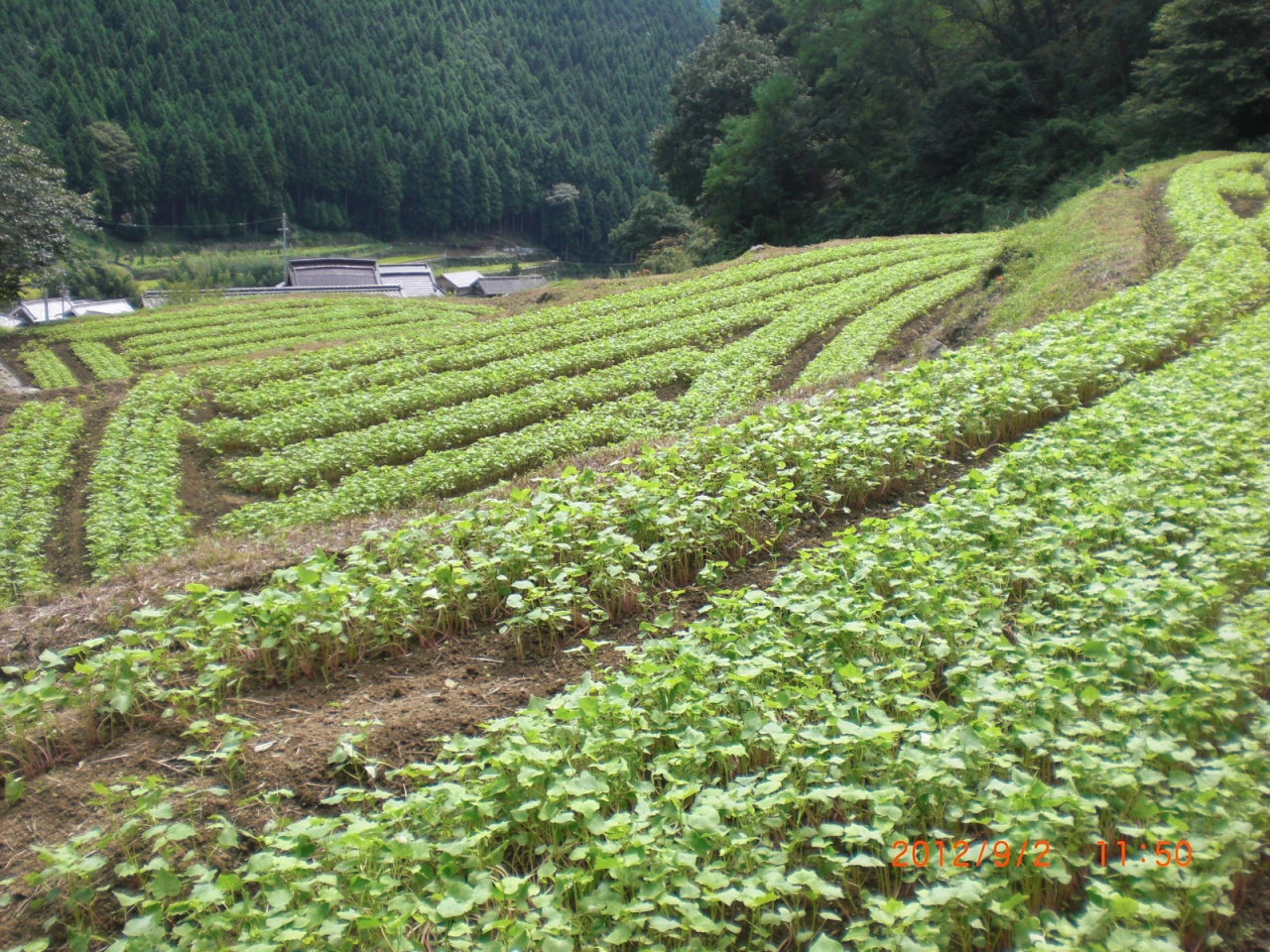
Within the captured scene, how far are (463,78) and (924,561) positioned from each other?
13107cm

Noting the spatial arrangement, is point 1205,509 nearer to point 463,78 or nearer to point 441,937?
point 441,937

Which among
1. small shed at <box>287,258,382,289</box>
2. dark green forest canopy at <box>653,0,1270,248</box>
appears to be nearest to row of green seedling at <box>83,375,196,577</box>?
dark green forest canopy at <box>653,0,1270,248</box>

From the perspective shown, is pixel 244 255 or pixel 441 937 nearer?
pixel 441 937

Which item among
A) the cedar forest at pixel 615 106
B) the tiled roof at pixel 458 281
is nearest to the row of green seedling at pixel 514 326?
the cedar forest at pixel 615 106

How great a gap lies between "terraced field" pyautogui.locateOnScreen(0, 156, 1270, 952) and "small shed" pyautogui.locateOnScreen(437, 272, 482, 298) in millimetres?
69393

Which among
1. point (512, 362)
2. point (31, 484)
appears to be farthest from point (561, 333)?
point (31, 484)

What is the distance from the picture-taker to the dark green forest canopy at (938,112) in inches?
1230

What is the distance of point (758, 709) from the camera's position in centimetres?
378

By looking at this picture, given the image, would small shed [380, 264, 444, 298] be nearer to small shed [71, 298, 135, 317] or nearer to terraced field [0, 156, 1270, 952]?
small shed [71, 298, 135, 317]

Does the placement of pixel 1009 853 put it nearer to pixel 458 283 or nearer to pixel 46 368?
pixel 46 368

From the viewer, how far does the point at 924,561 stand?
488cm

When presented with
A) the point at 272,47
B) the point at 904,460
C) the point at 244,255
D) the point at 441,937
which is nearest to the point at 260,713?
the point at 441,937

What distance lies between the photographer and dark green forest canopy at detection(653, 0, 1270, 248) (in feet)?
103

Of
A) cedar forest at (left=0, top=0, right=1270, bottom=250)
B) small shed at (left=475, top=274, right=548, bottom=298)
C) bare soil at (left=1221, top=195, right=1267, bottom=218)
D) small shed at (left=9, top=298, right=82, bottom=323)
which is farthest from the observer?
small shed at (left=475, top=274, right=548, bottom=298)
